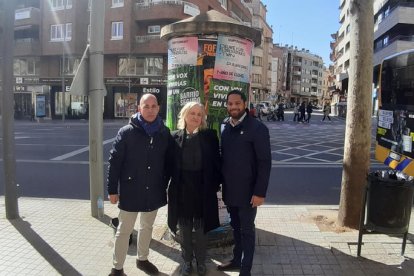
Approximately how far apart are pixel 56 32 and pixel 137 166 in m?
36.0

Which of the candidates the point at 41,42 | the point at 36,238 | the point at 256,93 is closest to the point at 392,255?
the point at 36,238

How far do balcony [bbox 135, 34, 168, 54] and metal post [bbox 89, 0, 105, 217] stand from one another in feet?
88.8

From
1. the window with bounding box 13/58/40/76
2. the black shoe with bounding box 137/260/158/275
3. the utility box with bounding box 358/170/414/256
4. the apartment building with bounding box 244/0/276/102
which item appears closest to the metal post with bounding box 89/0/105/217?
the black shoe with bounding box 137/260/158/275

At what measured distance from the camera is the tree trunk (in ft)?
16.5

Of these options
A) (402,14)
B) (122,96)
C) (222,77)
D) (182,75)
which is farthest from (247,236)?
(402,14)

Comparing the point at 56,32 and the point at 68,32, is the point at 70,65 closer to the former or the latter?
the point at 68,32

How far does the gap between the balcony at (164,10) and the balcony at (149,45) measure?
4.91ft

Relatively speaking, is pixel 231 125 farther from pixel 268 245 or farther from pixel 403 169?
pixel 403 169

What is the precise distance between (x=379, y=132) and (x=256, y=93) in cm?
5681

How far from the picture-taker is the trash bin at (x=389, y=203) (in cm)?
421

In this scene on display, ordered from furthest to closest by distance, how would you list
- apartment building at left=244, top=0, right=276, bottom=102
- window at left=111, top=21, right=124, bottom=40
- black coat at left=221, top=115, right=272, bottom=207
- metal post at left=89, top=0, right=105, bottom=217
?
apartment building at left=244, top=0, right=276, bottom=102 → window at left=111, top=21, right=124, bottom=40 → metal post at left=89, top=0, right=105, bottom=217 → black coat at left=221, top=115, right=272, bottom=207

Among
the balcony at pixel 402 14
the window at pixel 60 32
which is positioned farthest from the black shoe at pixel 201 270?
the balcony at pixel 402 14

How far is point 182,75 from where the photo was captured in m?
4.86

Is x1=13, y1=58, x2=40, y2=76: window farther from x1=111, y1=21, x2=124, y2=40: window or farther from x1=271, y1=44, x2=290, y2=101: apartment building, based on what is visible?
x1=271, y1=44, x2=290, y2=101: apartment building
